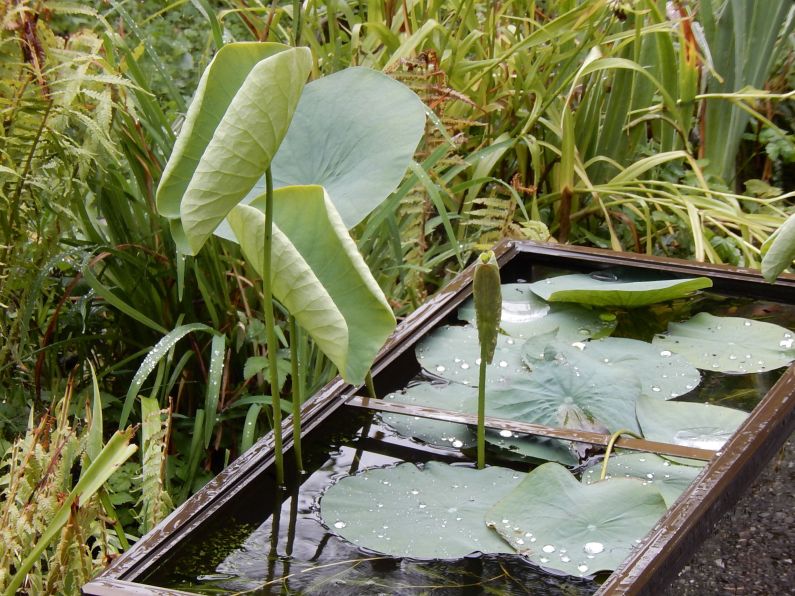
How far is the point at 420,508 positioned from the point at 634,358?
525 millimetres

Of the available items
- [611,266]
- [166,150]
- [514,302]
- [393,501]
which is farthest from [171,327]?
[393,501]

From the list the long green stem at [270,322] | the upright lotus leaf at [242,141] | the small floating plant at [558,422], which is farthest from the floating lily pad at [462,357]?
the upright lotus leaf at [242,141]

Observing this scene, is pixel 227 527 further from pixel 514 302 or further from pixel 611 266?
pixel 611 266

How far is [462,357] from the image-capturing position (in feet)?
4.54

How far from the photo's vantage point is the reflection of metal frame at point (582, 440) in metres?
0.78

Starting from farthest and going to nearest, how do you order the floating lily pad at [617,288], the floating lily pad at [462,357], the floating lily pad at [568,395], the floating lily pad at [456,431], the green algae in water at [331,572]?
the floating lily pad at [617,288] < the floating lily pad at [462,357] < the floating lily pad at [568,395] < the floating lily pad at [456,431] < the green algae in water at [331,572]

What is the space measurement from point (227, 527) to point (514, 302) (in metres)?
0.76

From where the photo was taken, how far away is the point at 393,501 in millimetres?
1021

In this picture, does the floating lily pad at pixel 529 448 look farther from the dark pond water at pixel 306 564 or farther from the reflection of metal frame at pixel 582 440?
the dark pond water at pixel 306 564

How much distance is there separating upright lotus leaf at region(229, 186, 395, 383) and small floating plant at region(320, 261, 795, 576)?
0.48ft

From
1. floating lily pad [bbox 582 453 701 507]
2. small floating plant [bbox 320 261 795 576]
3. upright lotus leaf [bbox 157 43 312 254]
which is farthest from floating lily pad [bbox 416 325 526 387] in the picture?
upright lotus leaf [bbox 157 43 312 254]

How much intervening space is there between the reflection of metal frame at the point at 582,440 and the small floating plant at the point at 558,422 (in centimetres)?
3

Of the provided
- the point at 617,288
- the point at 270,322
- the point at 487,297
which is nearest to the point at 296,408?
the point at 270,322

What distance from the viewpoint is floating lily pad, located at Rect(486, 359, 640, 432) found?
1.24 meters
